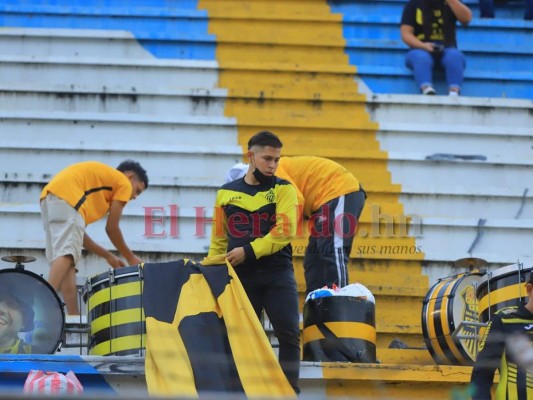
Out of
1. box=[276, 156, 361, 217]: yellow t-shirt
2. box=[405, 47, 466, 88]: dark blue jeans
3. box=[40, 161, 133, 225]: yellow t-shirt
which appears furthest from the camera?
box=[405, 47, 466, 88]: dark blue jeans

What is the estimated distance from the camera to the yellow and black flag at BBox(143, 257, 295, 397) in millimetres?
5332

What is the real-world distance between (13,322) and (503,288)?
7.72 ft

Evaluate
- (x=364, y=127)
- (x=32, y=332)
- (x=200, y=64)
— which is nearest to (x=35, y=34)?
(x=200, y=64)

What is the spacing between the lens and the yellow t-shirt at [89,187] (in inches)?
279

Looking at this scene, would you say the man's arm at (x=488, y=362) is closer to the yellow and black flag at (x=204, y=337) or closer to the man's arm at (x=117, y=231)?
the yellow and black flag at (x=204, y=337)

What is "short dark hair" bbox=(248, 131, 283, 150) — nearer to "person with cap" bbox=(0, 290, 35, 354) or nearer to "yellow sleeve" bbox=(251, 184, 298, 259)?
"yellow sleeve" bbox=(251, 184, 298, 259)

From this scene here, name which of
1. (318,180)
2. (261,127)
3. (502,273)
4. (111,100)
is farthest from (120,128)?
(502,273)

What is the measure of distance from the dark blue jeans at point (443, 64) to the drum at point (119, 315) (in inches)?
159

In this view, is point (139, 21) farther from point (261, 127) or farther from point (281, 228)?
point (281, 228)

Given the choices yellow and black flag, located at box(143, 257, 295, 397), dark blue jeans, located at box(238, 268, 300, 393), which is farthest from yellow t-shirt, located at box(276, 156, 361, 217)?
yellow and black flag, located at box(143, 257, 295, 397)

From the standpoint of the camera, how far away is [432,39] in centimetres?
938

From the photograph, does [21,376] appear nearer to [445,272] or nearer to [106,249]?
[106,249]

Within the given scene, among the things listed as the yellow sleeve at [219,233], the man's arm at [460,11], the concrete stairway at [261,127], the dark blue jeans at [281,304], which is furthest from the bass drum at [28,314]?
the man's arm at [460,11]

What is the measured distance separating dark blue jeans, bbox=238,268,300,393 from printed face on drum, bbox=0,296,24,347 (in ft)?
3.53
